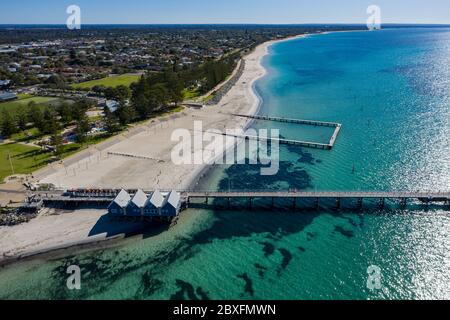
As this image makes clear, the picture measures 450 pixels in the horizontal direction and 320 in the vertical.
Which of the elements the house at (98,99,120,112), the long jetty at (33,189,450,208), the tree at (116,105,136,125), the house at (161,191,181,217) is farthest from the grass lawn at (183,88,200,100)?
the house at (161,191,181,217)

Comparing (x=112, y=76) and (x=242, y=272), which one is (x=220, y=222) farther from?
(x=112, y=76)

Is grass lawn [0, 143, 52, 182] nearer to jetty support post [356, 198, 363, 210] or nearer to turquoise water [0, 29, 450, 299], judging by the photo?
turquoise water [0, 29, 450, 299]

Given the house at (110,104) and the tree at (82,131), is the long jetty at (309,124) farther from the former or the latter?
the tree at (82,131)

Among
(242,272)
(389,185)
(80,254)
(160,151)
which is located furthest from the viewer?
(160,151)

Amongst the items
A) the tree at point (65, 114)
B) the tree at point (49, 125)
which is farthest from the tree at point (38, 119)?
the tree at point (65, 114)

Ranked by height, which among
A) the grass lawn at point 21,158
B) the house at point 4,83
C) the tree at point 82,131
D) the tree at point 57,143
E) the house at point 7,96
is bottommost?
the grass lawn at point 21,158

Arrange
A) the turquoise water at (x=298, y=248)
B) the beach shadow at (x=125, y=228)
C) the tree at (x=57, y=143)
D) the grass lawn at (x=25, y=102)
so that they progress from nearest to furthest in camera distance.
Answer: the turquoise water at (x=298, y=248) → the beach shadow at (x=125, y=228) → the tree at (x=57, y=143) → the grass lawn at (x=25, y=102)

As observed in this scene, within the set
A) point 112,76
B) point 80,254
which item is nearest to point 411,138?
point 80,254
